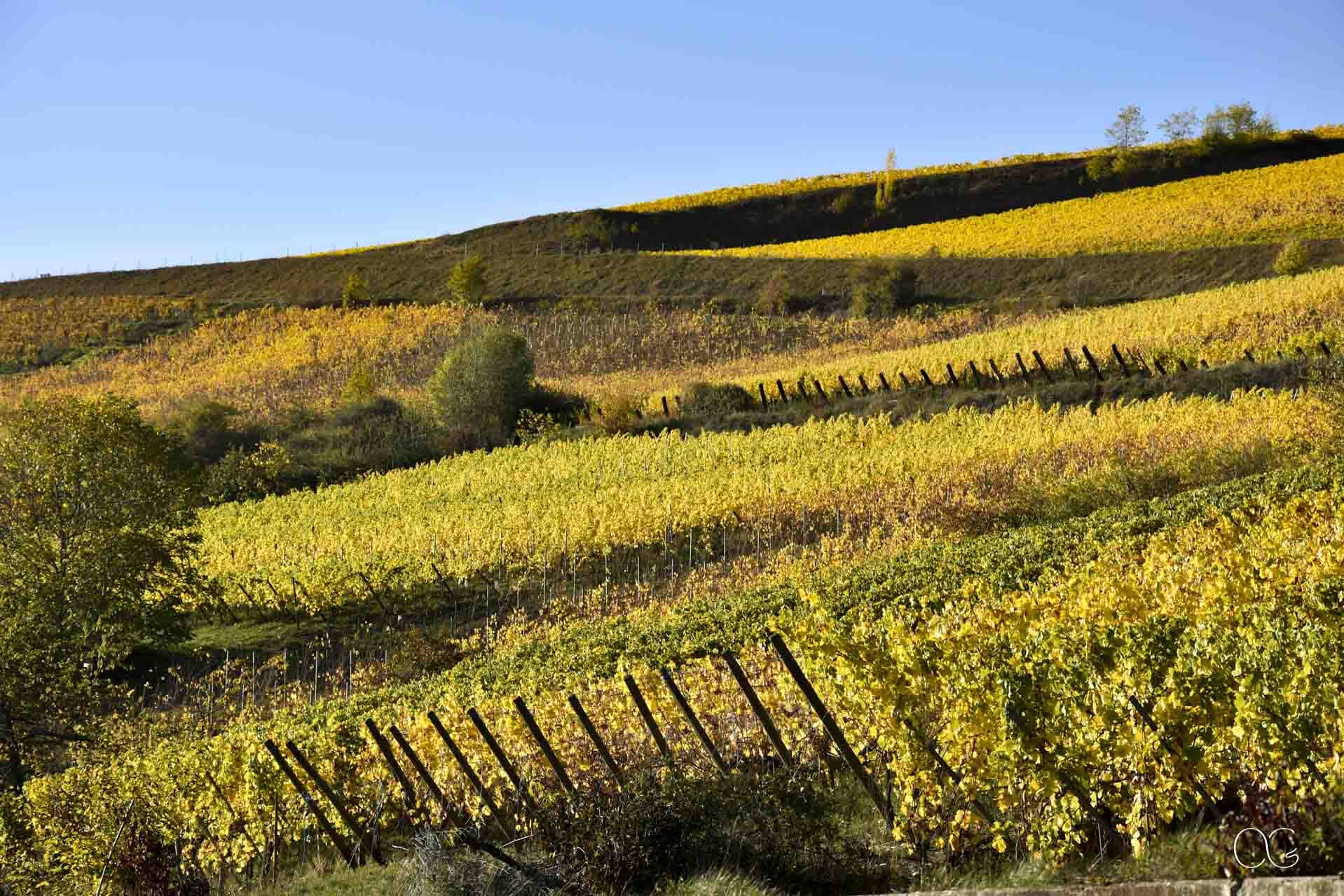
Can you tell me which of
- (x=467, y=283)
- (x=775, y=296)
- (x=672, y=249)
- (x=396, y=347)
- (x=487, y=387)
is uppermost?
(x=672, y=249)

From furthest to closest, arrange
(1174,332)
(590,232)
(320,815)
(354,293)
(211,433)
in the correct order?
(590,232) < (354,293) < (211,433) < (1174,332) < (320,815)

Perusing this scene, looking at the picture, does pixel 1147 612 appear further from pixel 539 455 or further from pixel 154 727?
pixel 539 455

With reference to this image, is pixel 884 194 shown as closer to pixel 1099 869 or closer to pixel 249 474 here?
pixel 249 474

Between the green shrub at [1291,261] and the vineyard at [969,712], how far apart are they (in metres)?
34.4

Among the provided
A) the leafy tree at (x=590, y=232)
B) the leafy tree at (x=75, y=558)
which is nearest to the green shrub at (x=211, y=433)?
the leafy tree at (x=75, y=558)

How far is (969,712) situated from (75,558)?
66.3 ft

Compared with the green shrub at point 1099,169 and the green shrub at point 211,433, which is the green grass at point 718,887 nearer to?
the green shrub at point 211,433

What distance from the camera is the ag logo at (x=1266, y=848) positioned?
20.8 ft

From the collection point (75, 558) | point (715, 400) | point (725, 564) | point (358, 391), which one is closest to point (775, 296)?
point (715, 400)

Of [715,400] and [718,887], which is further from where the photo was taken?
[715,400]

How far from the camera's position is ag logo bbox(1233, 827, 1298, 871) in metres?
6.34

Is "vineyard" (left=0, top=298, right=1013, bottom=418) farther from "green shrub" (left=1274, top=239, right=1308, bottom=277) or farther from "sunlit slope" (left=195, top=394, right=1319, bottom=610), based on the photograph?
"sunlit slope" (left=195, top=394, right=1319, bottom=610)

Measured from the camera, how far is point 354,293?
254ft

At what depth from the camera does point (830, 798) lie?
1030cm
